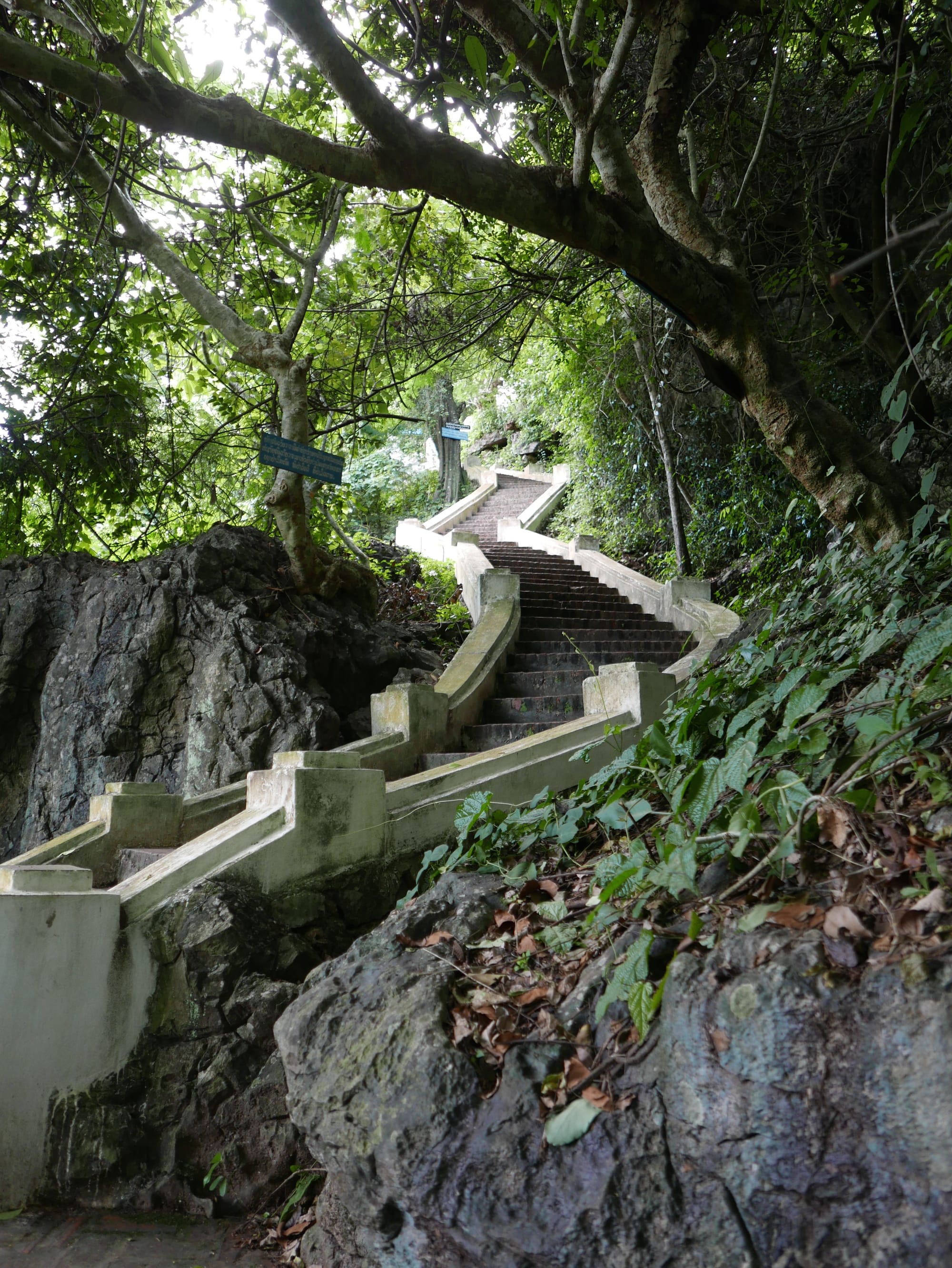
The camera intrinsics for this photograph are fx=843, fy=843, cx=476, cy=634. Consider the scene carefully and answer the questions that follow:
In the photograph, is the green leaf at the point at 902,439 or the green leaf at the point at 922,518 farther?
the green leaf at the point at 922,518

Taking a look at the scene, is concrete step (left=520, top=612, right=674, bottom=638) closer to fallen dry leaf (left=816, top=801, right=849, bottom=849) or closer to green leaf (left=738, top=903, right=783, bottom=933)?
fallen dry leaf (left=816, top=801, right=849, bottom=849)

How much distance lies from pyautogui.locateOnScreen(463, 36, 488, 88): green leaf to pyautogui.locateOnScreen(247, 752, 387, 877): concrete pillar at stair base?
380cm

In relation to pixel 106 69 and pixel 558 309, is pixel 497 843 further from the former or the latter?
pixel 558 309

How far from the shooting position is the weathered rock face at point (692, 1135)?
198 centimetres

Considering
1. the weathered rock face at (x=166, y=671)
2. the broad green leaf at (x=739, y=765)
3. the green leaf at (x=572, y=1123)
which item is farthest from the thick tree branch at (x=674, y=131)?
the green leaf at (x=572, y=1123)

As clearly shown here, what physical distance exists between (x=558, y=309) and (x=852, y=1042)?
37.2ft

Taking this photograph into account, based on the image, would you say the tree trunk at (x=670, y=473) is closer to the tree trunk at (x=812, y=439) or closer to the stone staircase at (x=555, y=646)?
the stone staircase at (x=555, y=646)

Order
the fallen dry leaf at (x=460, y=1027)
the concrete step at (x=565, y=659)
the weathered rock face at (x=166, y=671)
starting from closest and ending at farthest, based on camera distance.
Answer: the fallen dry leaf at (x=460, y=1027) → the weathered rock face at (x=166, y=671) → the concrete step at (x=565, y=659)

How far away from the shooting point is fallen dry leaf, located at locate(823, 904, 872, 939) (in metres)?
2.17

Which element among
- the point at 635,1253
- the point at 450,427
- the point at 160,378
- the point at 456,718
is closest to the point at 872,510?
the point at 456,718

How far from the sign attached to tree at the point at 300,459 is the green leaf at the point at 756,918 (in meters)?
5.63

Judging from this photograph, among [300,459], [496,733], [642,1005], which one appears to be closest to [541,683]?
[496,733]

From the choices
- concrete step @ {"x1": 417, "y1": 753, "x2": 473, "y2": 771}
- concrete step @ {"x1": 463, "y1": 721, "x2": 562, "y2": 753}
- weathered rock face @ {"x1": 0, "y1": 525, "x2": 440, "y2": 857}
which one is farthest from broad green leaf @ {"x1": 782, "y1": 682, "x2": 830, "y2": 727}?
weathered rock face @ {"x1": 0, "y1": 525, "x2": 440, "y2": 857}

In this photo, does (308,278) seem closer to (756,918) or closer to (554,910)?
(554,910)
